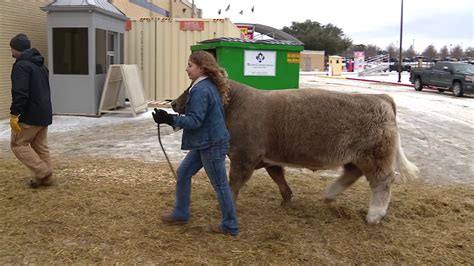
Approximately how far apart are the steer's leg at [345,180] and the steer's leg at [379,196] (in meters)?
0.33

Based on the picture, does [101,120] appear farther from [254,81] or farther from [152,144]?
[254,81]

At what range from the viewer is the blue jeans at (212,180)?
4605mm

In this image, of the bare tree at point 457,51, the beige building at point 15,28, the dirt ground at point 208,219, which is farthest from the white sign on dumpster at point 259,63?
the bare tree at point 457,51

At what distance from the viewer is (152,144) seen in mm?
9602

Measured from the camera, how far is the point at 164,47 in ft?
50.8

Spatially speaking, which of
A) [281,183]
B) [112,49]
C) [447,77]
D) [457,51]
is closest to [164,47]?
[112,49]

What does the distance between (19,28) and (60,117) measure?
2.38 metres

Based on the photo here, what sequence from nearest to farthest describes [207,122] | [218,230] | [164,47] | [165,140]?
1. [207,122]
2. [218,230]
3. [165,140]
4. [164,47]

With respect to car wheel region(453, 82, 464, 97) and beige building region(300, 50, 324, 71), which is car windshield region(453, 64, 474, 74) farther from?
beige building region(300, 50, 324, 71)

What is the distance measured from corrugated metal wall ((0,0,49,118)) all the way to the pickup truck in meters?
17.6

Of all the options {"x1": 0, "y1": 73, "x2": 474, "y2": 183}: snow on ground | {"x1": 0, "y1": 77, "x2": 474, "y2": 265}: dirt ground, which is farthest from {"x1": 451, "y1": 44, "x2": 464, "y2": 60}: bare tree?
{"x1": 0, "y1": 77, "x2": 474, "y2": 265}: dirt ground

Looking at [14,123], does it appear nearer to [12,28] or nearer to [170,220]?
[170,220]

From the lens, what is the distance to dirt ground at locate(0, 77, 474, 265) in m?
4.44

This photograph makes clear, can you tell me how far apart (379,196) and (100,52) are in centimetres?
971
